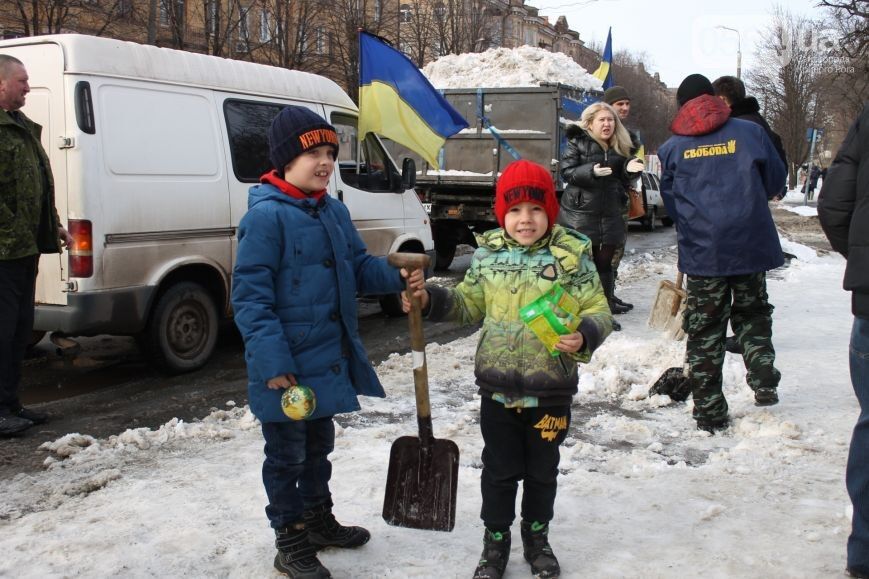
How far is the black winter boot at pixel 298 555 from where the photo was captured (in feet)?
9.61

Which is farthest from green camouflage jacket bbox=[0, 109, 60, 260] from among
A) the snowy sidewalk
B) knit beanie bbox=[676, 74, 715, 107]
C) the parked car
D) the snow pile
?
the parked car

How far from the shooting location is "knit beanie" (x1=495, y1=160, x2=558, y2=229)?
2951mm

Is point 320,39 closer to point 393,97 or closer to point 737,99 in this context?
point 737,99

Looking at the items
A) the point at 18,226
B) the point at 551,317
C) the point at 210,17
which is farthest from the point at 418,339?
the point at 210,17

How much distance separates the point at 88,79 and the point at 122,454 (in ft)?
9.10

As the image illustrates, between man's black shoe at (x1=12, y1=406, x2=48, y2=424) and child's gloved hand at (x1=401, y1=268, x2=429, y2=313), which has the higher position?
child's gloved hand at (x1=401, y1=268, x2=429, y2=313)

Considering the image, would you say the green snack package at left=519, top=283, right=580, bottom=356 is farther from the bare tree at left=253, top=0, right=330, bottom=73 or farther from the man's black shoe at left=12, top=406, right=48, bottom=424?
the bare tree at left=253, top=0, right=330, bottom=73

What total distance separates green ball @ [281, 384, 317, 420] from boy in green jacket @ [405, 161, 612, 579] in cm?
55

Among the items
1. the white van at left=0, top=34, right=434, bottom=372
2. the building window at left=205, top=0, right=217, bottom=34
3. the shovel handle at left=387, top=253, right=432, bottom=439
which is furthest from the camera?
the building window at left=205, top=0, right=217, bottom=34

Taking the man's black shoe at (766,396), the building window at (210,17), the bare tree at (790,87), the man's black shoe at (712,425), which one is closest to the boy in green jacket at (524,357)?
the man's black shoe at (712,425)

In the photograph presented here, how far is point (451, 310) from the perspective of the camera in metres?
3.08

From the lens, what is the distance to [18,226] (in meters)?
4.75

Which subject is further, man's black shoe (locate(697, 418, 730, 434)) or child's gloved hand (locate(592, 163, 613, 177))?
child's gloved hand (locate(592, 163, 613, 177))

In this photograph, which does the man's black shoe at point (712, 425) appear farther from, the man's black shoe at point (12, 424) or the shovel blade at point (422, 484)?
the man's black shoe at point (12, 424)
